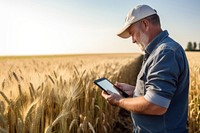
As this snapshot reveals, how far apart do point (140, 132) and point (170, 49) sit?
665 mm

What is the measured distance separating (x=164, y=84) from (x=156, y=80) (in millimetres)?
53

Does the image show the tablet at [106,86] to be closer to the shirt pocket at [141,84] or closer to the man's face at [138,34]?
the shirt pocket at [141,84]

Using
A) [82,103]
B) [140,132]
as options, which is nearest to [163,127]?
[140,132]

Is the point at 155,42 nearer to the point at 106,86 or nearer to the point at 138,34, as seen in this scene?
the point at 138,34

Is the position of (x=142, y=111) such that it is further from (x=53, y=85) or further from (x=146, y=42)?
(x=53, y=85)

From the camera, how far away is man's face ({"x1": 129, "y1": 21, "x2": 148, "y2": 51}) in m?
2.08

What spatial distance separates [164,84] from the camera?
6.15 feet

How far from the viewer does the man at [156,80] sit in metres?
1.89

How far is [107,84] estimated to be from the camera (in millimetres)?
2502

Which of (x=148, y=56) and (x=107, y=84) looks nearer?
(x=148, y=56)

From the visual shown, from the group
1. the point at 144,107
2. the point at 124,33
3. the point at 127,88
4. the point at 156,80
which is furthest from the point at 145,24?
the point at 127,88

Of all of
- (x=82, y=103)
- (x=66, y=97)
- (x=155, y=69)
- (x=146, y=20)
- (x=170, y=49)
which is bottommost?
(x=82, y=103)

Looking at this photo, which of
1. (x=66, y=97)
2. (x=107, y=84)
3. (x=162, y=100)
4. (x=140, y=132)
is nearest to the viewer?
(x=162, y=100)

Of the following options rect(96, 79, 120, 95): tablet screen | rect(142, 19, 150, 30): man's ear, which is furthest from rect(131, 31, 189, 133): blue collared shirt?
rect(96, 79, 120, 95): tablet screen
